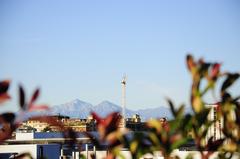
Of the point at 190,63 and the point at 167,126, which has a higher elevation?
the point at 190,63

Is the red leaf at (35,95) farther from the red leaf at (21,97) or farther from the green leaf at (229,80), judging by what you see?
the green leaf at (229,80)

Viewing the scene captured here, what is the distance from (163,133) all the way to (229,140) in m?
0.34

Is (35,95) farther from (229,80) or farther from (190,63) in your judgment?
(229,80)

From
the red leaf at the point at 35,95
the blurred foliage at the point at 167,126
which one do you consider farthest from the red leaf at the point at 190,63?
the red leaf at the point at 35,95

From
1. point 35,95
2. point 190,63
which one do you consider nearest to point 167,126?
point 190,63

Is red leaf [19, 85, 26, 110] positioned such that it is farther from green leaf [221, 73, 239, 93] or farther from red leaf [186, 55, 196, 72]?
green leaf [221, 73, 239, 93]

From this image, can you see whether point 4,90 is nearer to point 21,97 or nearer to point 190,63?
point 21,97

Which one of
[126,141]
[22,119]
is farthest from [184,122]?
[22,119]

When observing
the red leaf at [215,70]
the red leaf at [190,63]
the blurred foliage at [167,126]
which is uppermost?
the red leaf at [190,63]

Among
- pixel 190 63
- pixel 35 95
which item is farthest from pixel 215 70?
pixel 35 95

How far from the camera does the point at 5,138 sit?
1440mm

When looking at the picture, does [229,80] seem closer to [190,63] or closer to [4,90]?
[190,63]

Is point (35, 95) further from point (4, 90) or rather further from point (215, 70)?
point (215, 70)

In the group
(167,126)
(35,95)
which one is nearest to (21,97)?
(35,95)
